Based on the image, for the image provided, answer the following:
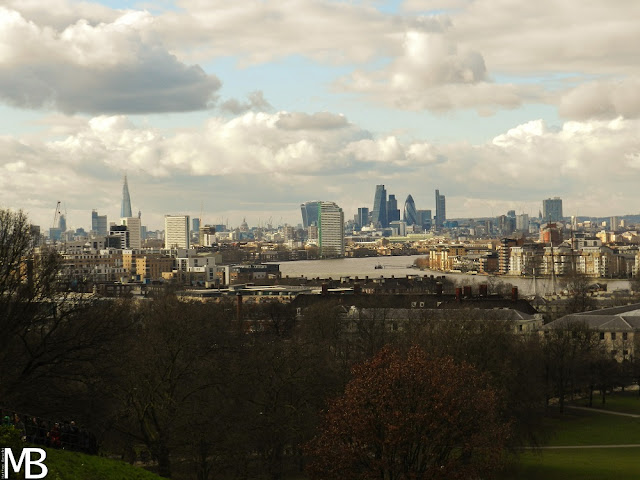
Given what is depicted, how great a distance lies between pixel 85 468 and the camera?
18891 mm

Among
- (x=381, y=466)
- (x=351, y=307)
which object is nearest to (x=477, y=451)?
(x=381, y=466)

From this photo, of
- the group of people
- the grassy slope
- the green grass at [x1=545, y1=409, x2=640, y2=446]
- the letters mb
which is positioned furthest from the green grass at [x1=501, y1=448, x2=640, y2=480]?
the letters mb

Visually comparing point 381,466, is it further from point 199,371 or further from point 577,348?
point 577,348

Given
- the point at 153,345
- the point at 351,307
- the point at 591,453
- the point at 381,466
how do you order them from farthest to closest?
1. the point at 351,307
2. the point at 591,453
3. the point at 153,345
4. the point at 381,466

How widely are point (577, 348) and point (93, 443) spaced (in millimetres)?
39090

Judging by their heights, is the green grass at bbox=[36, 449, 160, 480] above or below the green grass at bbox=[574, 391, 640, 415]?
above

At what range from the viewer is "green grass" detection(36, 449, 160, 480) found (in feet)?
58.6

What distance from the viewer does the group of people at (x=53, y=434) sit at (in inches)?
756

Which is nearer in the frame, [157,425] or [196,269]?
[157,425]

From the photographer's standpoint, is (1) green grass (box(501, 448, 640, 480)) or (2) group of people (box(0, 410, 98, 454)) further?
(1) green grass (box(501, 448, 640, 480))

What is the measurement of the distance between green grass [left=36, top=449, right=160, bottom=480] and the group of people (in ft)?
1.40

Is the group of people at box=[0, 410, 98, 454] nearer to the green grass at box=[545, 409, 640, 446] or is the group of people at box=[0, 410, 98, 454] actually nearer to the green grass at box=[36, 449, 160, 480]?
the green grass at box=[36, 449, 160, 480]

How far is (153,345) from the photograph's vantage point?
31.8m

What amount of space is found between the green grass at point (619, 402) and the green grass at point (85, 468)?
33063 millimetres
